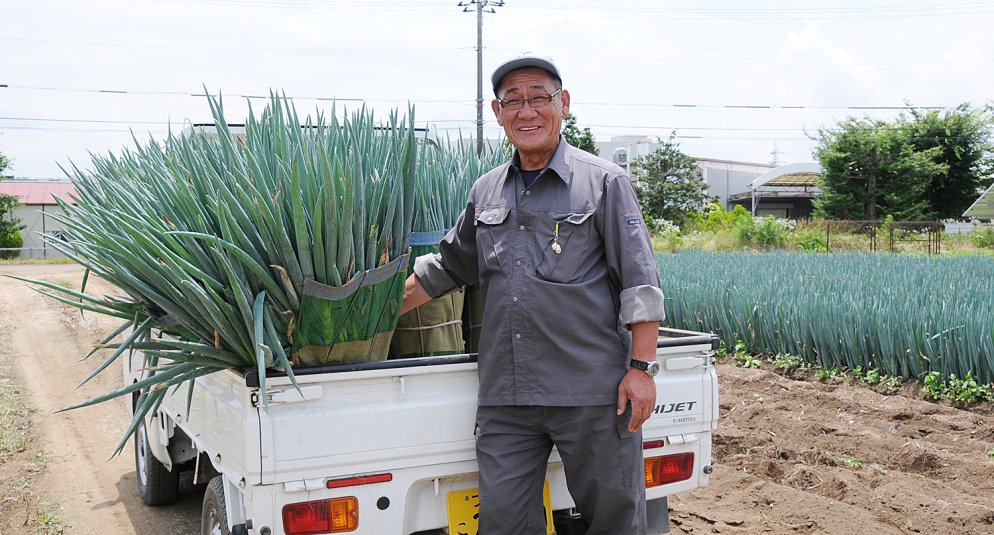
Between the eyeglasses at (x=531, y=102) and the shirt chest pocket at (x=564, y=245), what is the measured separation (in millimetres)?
377

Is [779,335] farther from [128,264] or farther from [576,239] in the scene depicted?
[128,264]

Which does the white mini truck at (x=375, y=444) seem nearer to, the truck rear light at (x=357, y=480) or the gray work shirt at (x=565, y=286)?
the truck rear light at (x=357, y=480)

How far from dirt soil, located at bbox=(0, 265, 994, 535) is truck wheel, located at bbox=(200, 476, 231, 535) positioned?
120 centimetres

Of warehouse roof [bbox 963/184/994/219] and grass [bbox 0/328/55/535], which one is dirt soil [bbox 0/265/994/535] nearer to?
grass [bbox 0/328/55/535]

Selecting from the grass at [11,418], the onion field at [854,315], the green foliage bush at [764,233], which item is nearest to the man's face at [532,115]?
the grass at [11,418]

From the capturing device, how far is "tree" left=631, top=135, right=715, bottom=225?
131 feet

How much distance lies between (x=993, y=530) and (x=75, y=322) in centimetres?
1017

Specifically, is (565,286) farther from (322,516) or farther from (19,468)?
(19,468)

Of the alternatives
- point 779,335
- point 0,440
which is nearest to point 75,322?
point 0,440

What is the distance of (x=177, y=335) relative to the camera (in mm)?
2932

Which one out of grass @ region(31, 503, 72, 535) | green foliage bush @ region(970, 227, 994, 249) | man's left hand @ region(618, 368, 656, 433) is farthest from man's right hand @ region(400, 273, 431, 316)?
green foliage bush @ region(970, 227, 994, 249)

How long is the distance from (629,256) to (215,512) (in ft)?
5.23

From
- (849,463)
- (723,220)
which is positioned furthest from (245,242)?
(723,220)

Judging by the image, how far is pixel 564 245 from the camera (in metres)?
2.61
